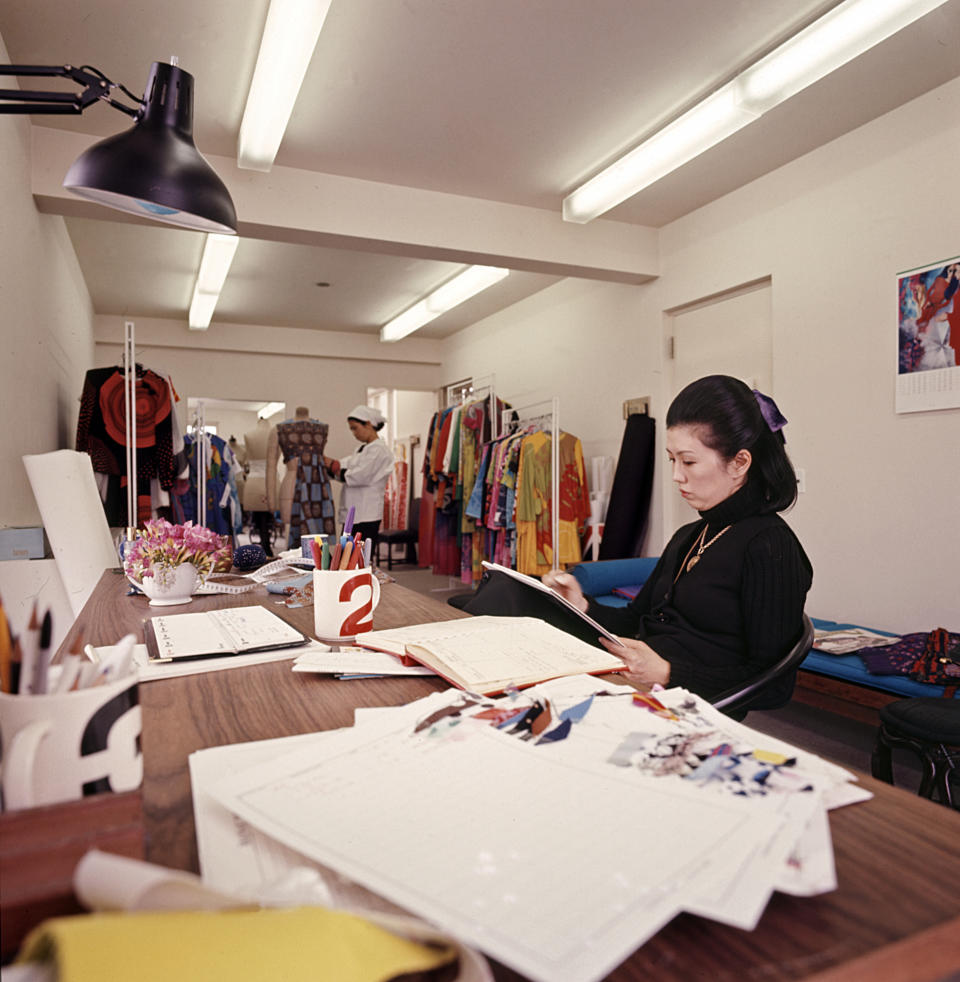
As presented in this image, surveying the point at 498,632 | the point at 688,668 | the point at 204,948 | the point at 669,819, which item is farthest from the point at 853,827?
the point at 688,668

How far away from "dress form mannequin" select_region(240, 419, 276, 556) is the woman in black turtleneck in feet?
19.4

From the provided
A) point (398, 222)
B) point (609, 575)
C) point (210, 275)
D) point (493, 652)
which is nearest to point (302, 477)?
point (210, 275)

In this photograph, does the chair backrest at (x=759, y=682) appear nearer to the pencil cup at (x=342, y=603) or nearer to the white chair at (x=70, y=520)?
the pencil cup at (x=342, y=603)

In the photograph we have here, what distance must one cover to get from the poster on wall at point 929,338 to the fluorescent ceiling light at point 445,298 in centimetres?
246

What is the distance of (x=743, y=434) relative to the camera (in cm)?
149

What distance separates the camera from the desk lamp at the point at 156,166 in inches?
53.7

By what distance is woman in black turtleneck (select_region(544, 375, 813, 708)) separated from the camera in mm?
1387

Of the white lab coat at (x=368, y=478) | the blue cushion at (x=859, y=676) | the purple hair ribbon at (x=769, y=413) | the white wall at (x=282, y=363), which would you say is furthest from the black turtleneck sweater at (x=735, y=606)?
the white wall at (x=282, y=363)

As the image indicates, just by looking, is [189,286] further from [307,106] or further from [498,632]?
[498,632]

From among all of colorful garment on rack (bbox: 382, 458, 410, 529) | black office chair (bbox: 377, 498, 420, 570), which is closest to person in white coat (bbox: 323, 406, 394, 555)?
black office chair (bbox: 377, 498, 420, 570)

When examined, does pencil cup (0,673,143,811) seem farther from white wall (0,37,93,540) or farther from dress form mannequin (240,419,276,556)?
dress form mannequin (240,419,276,556)

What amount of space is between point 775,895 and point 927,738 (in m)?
1.78

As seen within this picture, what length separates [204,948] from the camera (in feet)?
1.01

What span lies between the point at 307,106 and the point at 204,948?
3.46 metres
